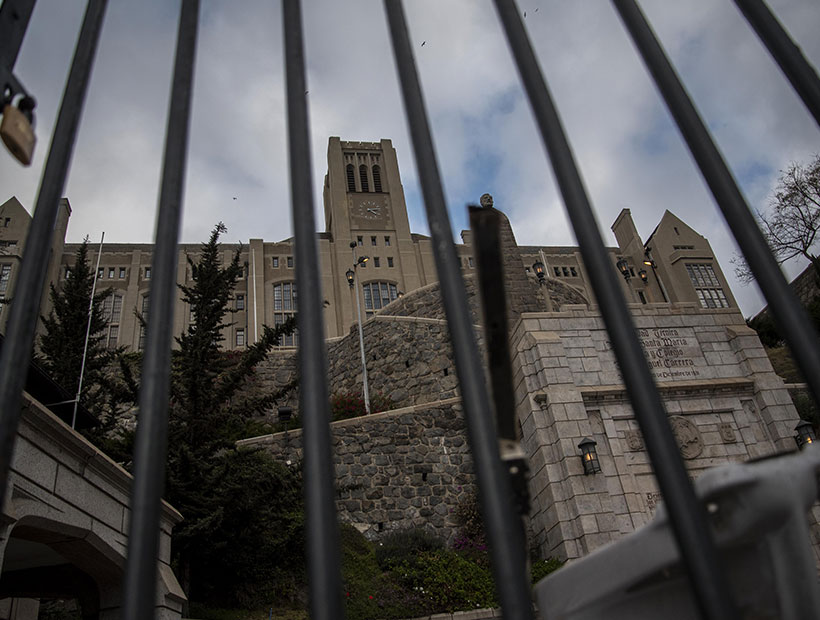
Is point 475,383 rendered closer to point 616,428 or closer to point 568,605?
point 568,605

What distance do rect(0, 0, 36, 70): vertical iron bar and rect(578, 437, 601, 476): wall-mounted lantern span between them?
423 inches

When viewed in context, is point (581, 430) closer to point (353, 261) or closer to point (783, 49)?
point (783, 49)

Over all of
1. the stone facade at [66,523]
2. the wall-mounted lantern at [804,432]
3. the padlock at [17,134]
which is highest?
the wall-mounted lantern at [804,432]

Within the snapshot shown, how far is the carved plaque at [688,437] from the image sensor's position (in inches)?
464

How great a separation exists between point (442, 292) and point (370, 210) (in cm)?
4588

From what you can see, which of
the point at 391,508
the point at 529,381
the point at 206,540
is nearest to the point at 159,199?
the point at 206,540

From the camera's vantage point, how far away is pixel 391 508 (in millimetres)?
14656

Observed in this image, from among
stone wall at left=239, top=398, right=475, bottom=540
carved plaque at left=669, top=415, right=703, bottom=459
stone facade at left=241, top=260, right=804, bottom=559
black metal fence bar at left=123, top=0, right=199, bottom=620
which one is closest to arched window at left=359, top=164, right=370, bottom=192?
stone wall at left=239, top=398, right=475, bottom=540

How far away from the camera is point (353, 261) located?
1673 inches

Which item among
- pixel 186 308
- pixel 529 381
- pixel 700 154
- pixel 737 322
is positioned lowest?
pixel 700 154

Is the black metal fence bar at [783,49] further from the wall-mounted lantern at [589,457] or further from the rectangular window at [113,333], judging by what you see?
the rectangular window at [113,333]

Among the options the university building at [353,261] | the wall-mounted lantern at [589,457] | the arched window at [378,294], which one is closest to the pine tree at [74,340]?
the wall-mounted lantern at [589,457]

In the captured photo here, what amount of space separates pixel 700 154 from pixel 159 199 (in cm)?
149

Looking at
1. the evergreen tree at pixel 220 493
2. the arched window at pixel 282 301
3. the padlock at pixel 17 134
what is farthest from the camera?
the arched window at pixel 282 301
